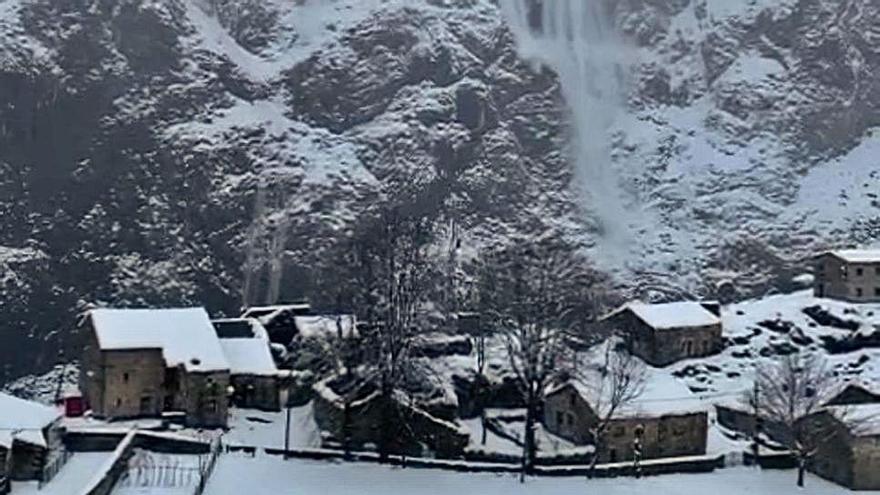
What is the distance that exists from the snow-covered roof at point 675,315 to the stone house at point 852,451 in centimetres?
1948

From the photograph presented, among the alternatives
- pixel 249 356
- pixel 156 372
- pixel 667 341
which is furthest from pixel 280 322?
pixel 667 341

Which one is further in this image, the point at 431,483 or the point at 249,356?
the point at 249,356

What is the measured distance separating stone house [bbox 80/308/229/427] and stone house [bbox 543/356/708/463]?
14.6 meters

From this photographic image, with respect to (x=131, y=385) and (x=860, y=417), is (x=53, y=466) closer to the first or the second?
(x=131, y=385)

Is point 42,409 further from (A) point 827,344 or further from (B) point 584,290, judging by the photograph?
(B) point 584,290

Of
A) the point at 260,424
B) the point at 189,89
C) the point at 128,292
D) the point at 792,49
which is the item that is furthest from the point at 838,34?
the point at 260,424

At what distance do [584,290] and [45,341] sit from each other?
136 feet

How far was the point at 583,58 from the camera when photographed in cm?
14900

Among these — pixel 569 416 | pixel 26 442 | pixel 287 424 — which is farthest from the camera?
pixel 569 416

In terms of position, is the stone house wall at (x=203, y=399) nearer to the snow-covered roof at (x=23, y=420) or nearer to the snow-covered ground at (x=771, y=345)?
the snow-covered roof at (x=23, y=420)

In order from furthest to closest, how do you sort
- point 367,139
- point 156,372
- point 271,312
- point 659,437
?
point 367,139 < point 271,312 < point 156,372 < point 659,437

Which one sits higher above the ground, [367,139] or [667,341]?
[367,139]

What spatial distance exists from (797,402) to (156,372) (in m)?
27.9

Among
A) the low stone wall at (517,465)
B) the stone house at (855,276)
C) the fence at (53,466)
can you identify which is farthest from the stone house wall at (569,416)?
the stone house at (855,276)
